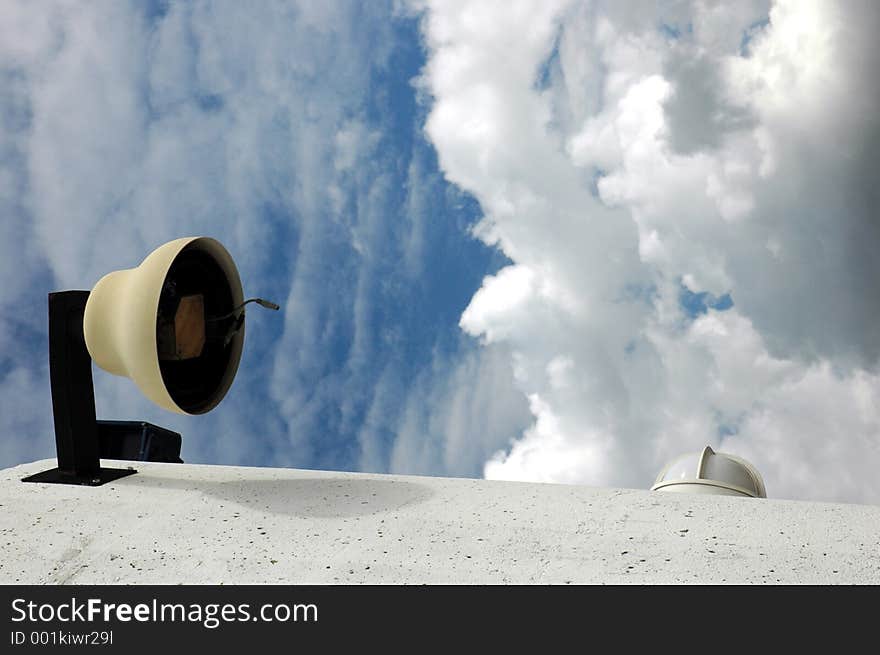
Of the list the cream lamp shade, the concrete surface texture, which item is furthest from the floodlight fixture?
the concrete surface texture

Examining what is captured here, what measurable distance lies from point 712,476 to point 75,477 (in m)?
2.98

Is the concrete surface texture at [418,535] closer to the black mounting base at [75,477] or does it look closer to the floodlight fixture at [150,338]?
the black mounting base at [75,477]

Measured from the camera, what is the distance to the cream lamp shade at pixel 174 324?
8.87 ft

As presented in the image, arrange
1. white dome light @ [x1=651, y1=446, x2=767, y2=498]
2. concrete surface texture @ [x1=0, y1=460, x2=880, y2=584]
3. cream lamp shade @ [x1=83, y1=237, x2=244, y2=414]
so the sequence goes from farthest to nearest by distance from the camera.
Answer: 1. white dome light @ [x1=651, y1=446, x2=767, y2=498]
2. cream lamp shade @ [x1=83, y1=237, x2=244, y2=414]
3. concrete surface texture @ [x1=0, y1=460, x2=880, y2=584]

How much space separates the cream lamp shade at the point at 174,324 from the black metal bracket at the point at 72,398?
251mm

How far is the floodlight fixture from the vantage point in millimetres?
2723

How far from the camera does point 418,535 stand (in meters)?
2.52

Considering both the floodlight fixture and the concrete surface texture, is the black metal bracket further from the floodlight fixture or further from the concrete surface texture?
the concrete surface texture

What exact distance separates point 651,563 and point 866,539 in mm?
805

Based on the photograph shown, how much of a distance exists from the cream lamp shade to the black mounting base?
651 millimetres
